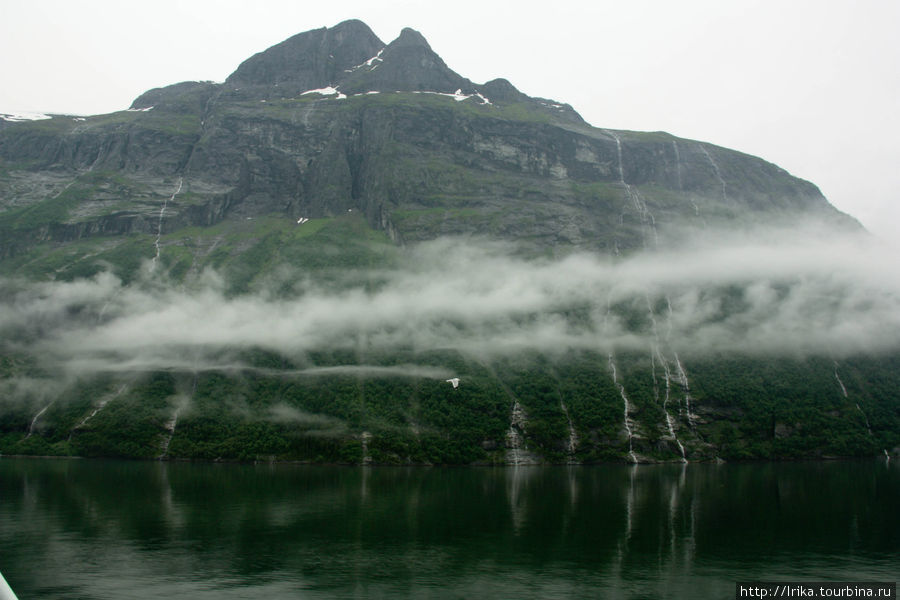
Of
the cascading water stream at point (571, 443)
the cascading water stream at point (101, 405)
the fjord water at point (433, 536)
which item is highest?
the fjord water at point (433, 536)

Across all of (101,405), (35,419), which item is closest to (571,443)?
(101,405)

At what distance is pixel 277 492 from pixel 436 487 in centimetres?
2229

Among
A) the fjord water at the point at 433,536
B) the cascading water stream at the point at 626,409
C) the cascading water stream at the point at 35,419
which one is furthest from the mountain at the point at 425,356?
the fjord water at the point at 433,536

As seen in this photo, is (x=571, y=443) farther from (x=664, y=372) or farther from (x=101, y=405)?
(x=101, y=405)

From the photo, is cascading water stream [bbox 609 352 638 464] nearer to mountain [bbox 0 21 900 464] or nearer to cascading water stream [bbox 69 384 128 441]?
mountain [bbox 0 21 900 464]

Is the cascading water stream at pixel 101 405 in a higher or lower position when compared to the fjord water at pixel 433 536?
lower

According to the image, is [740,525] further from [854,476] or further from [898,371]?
[898,371]

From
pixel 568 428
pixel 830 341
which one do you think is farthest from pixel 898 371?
pixel 568 428

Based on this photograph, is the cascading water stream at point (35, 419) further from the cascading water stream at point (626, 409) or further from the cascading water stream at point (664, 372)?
the cascading water stream at point (664, 372)

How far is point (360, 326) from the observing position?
164 m

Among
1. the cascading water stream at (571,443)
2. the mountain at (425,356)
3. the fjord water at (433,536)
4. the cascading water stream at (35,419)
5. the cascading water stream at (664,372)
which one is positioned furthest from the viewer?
the cascading water stream at (664,372)

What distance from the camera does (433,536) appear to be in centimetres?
5478

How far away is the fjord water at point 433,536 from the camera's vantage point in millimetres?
41094

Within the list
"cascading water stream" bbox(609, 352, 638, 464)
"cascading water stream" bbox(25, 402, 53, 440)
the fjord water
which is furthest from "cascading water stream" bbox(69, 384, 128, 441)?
"cascading water stream" bbox(609, 352, 638, 464)
